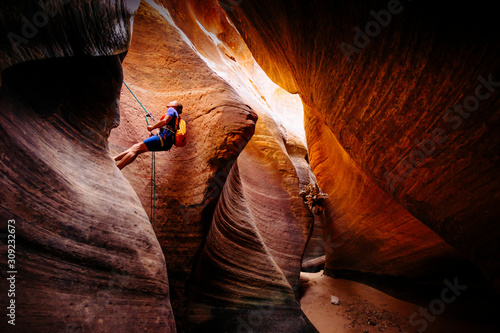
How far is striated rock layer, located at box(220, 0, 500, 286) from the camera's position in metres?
2.43

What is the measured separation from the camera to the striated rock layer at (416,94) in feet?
7.97

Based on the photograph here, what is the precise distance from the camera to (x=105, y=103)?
292 centimetres

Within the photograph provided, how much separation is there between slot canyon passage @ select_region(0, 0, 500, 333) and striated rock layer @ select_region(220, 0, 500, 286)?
19 mm

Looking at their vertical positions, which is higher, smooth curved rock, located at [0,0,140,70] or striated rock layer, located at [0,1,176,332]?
smooth curved rock, located at [0,0,140,70]

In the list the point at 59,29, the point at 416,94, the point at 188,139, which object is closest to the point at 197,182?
the point at 188,139

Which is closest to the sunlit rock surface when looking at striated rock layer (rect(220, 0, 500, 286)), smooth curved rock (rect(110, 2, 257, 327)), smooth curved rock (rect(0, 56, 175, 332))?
smooth curved rock (rect(110, 2, 257, 327))

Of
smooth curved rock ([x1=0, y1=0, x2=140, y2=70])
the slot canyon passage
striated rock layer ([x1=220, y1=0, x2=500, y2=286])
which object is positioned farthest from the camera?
striated rock layer ([x1=220, y1=0, x2=500, y2=286])

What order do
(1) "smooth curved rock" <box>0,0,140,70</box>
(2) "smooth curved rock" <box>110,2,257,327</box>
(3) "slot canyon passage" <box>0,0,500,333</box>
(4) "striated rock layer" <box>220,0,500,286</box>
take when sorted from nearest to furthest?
1. (1) "smooth curved rock" <box>0,0,140,70</box>
2. (3) "slot canyon passage" <box>0,0,500,333</box>
3. (4) "striated rock layer" <box>220,0,500,286</box>
4. (2) "smooth curved rock" <box>110,2,257,327</box>

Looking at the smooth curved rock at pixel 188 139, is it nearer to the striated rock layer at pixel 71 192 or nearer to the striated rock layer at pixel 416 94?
the striated rock layer at pixel 71 192

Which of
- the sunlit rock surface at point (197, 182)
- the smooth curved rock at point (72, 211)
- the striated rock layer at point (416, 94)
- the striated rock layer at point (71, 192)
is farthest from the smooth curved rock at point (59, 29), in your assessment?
the striated rock layer at point (416, 94)

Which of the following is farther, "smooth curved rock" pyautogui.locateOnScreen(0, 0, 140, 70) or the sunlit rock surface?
the sunlit rock surface

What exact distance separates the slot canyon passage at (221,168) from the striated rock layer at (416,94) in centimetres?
2

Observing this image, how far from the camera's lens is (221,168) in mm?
4316

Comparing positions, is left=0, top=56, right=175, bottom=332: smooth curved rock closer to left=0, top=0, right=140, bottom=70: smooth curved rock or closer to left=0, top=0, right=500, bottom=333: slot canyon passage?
left=0, top=0, right=500, bottom=333: slot canyon passage
